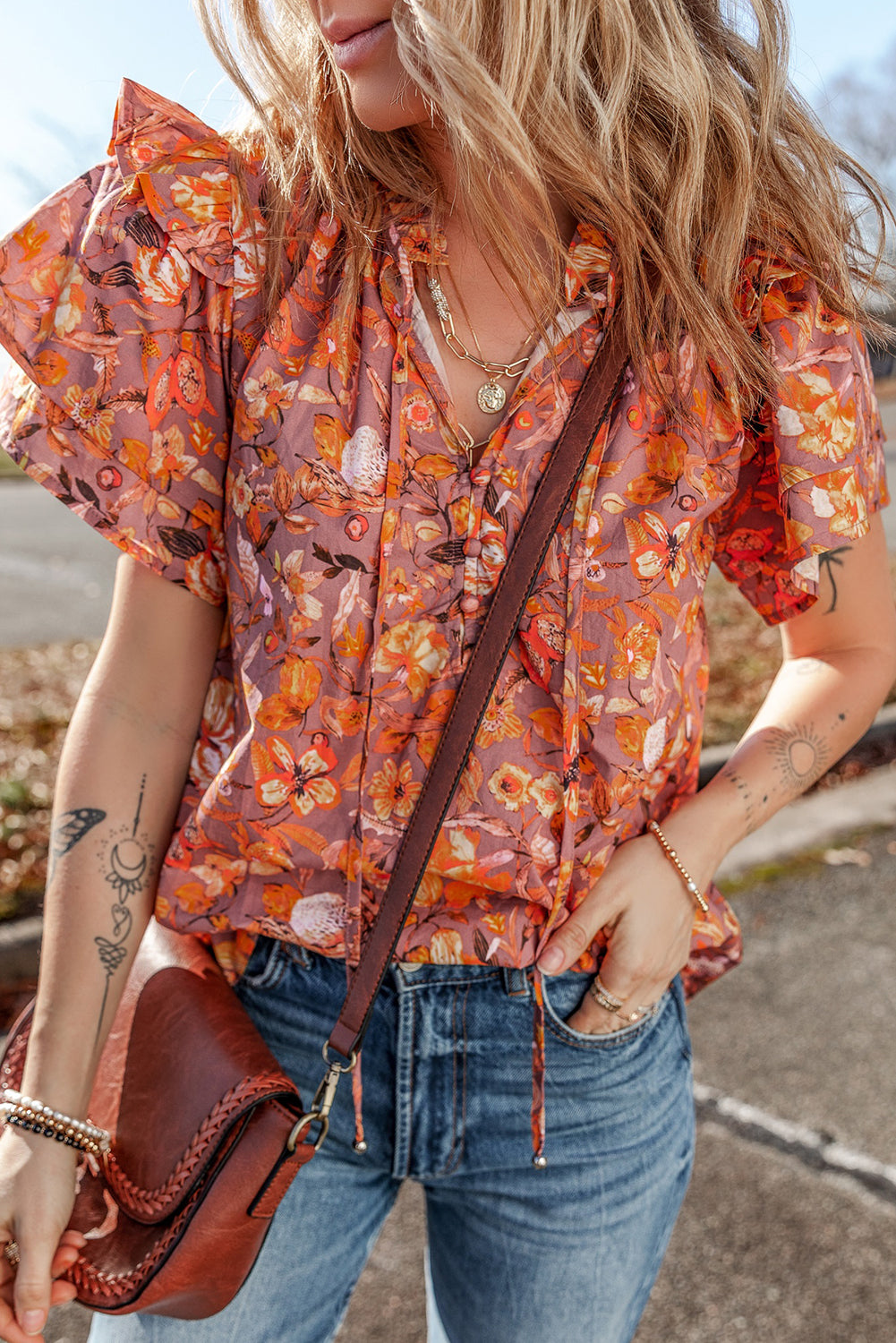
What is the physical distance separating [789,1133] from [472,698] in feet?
7.01

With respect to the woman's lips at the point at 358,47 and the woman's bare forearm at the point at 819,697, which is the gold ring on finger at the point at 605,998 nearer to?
the woman's bare forearm at the point at 819,697

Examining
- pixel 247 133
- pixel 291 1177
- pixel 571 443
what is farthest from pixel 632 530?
pixel 291 1177

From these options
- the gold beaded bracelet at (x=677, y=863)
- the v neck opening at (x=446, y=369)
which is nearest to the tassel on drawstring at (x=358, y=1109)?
the gold beaded bracelet at (x=677, y=863)

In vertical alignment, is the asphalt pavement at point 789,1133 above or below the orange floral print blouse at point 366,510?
below

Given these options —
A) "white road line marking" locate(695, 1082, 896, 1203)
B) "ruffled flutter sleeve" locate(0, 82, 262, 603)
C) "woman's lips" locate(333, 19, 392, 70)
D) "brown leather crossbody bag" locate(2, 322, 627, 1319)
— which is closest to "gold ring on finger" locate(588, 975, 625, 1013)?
"brown leather crossbody bag" locate(2, 322, 627, 1319)

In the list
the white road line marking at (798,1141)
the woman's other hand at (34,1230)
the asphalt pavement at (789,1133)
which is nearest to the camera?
the woman's other hand at (34,1230)

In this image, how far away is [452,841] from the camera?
1.26 metres

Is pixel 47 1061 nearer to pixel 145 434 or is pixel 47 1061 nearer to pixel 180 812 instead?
pixel 180 812

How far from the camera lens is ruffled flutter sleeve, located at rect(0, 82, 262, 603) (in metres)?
1.26

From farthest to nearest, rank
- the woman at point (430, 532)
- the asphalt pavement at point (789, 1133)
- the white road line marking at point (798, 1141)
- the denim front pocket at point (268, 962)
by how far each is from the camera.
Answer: the white road line marking at point (798, 1141) < the asphalt pavement at point (789, 1133) < the denim front pocket at point (268, 962) < the woman at point (430, 532)

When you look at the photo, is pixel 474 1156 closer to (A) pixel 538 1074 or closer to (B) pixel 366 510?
(A) pixel 538 1074

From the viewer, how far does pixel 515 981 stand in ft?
4.31

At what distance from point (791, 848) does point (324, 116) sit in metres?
3.58

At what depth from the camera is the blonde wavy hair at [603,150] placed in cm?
120
